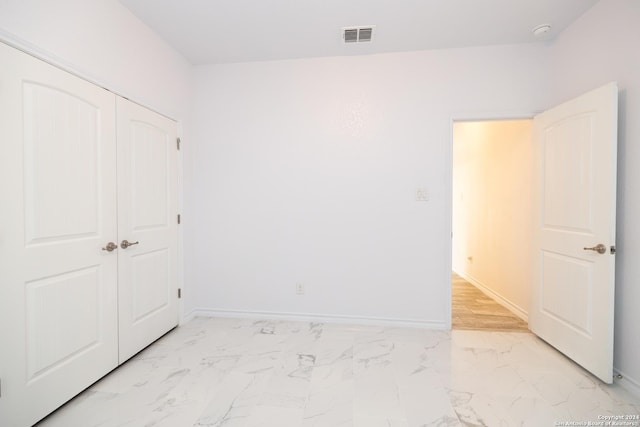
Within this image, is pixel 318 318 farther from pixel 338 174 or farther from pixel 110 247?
pixel 110 247

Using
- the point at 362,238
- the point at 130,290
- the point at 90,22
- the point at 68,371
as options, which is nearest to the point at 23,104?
the point at 90,22

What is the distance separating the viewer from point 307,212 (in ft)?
9.50

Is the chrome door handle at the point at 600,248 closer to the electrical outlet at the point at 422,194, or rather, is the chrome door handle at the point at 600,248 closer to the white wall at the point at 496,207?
the white wall at the point at 496,207

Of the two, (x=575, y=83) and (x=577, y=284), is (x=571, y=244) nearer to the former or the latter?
(x=577, y=284)

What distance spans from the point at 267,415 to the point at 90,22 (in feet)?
8.91

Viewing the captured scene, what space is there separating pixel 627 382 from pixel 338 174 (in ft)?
8.51

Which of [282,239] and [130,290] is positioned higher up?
[282,239]

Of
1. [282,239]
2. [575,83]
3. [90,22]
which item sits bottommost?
[282,239]

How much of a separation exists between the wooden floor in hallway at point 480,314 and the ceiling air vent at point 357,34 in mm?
2894

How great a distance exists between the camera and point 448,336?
8.48 ft

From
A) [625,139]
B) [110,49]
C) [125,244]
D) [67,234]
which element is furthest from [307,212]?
[625,139]

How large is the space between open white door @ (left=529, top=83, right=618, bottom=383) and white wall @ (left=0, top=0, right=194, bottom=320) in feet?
11.2

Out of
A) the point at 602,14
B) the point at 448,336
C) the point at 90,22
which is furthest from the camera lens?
the point at 448,336

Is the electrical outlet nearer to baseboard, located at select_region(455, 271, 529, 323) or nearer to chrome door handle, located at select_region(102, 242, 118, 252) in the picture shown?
baseboard, located at select_region(455, 271, 529, 323)
